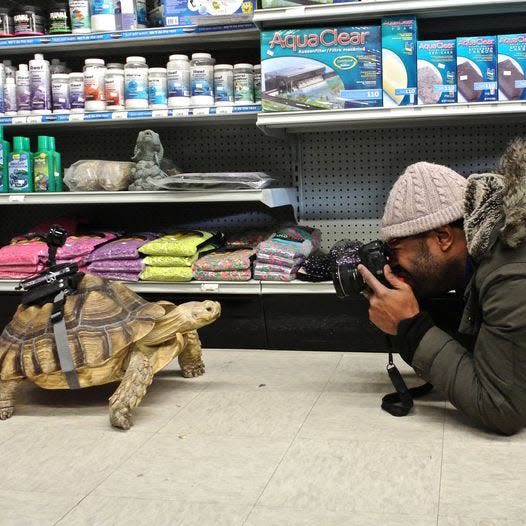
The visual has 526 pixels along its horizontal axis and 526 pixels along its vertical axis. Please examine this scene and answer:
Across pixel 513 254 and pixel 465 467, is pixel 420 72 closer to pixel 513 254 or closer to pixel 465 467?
pixel 513 254

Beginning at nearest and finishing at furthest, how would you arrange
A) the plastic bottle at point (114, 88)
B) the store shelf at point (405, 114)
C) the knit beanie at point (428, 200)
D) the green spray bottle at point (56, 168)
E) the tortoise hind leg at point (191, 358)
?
the knit beanie at point (428, 200), the tortoise hind leg at point (191, 358), the store shelf at point (405, 114), the plastic bottle at point (114, 88), the green spray bottle at point (56, 168)

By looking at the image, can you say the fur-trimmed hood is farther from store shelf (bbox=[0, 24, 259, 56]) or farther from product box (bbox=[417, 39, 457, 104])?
store shelf (bbox=[0, 24, 259, 56])

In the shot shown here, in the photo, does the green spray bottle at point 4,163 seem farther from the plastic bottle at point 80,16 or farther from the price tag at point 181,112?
the price tag at point 181,112

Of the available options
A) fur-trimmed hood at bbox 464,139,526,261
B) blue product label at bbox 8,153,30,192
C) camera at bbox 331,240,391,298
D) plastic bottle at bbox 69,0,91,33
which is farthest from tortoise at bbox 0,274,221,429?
plastic bottle at bbox 69,0,91,33

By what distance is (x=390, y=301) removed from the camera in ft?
7.06

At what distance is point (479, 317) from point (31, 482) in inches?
50.2

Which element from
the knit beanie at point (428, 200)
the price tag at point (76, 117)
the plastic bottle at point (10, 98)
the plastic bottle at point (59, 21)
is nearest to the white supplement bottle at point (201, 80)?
the price tag at point (76, 117)

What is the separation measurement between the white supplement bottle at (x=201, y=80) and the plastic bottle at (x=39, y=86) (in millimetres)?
707

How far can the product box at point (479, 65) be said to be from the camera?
2.92 meters

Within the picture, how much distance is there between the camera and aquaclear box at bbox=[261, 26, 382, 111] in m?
3.01

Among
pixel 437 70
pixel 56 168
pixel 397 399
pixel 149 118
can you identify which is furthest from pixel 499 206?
pixel 56 168

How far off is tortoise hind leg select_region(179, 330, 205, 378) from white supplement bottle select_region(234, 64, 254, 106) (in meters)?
1.08

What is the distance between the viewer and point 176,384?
276 centimetres

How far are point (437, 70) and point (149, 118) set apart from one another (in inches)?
49.0
